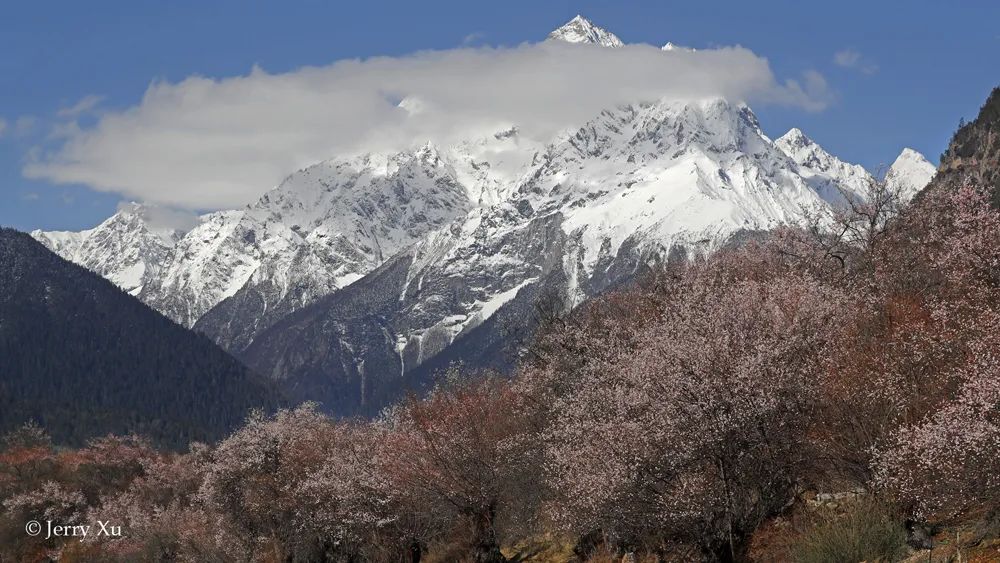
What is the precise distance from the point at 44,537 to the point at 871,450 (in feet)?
266

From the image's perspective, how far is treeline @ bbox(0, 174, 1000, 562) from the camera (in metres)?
30.1

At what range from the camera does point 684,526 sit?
120ft

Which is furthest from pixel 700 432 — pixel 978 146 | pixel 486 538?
pixel 978 146

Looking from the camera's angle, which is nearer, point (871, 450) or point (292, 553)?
point (871, 450)

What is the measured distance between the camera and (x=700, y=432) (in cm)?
3359

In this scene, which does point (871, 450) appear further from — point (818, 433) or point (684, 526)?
point (684, 526)

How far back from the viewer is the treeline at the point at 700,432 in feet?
98.8

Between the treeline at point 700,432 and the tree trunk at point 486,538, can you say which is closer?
the treeline at point 700,432

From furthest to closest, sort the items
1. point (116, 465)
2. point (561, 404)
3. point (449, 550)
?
point (116, 465), point (449, 550), point (561, 404)

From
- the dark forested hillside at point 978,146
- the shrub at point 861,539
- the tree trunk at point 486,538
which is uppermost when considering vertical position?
the dark forested hillside at point 978,146

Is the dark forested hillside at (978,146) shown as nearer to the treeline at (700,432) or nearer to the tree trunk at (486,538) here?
the treeline at (700,432)

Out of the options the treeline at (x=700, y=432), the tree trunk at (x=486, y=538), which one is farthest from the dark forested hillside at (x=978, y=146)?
the tree trunk at (x=486, y=538)

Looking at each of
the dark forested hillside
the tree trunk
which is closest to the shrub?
the tree trunk

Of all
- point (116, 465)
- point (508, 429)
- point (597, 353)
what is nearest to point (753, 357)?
point (597, 353)
